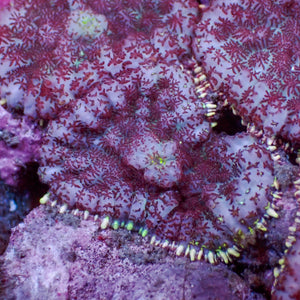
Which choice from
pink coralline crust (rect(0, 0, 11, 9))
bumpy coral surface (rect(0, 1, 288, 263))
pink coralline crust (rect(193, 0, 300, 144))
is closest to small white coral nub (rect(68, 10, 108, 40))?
bumpy coral surface (rect(0, 1, 288, 263))

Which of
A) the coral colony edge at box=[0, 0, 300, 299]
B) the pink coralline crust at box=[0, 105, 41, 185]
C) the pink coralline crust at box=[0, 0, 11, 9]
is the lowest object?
the pink coralline crust at box=[0, 105, 41, 185]

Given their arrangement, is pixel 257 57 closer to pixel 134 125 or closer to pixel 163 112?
pixel 163 112

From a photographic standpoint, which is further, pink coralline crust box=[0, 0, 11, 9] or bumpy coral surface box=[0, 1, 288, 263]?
pink coralline crust box=[0, 0, 11, 9]

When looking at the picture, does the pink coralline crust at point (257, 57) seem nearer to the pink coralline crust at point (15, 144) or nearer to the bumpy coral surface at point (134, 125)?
the bumpy coral surface at point (134, 125)

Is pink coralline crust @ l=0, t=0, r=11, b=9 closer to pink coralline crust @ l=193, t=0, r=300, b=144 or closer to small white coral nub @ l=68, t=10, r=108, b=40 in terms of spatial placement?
small white coral nub @ l=68, t=10, r=108, b=40

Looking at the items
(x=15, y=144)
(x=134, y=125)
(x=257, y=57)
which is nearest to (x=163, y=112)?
(x=134, y=125)

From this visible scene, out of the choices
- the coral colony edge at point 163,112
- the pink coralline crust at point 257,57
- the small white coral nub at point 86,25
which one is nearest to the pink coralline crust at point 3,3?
the coral colony edge at point 163,112

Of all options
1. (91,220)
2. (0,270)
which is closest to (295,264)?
(91,220)
